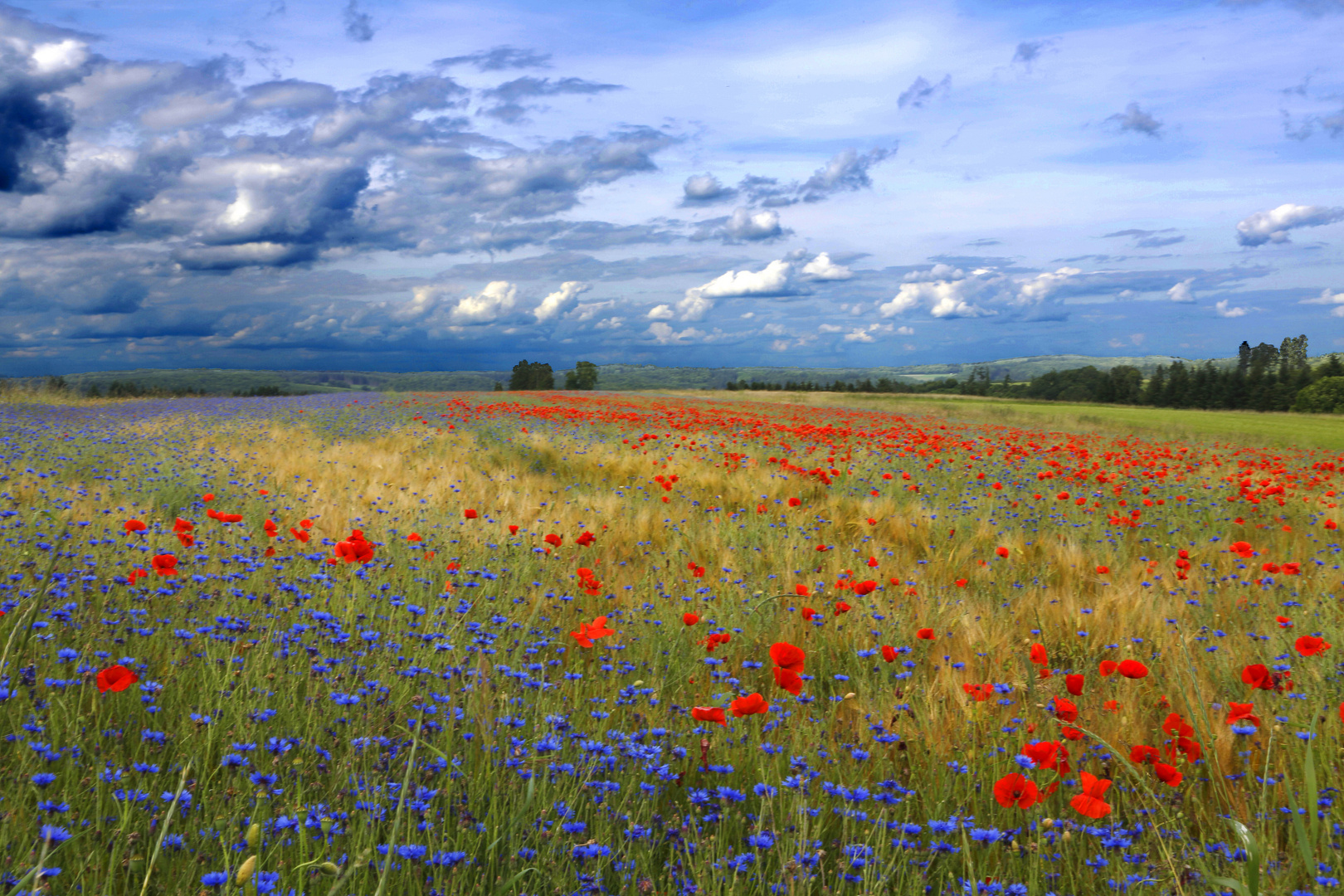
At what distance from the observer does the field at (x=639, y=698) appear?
1.91 meters

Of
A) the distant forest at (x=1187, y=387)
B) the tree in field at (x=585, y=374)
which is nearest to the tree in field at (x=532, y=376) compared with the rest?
the tree in field at (x=585, y=374)

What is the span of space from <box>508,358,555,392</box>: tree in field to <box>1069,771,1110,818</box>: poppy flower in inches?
3578

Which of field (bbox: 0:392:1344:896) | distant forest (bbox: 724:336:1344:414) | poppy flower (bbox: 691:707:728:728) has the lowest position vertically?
field (bbox: 0:392:1344:896)

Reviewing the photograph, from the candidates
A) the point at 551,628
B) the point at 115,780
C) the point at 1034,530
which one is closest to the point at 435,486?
the point at 551,628

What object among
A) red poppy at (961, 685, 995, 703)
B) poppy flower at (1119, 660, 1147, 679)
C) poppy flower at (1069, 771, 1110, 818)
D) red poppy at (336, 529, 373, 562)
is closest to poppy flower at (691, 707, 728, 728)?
poppy flower at (1069, 771, 1110, 818)

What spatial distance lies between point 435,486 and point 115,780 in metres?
5.31

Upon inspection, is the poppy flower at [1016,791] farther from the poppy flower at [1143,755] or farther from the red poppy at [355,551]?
the red poppy at [355,551]

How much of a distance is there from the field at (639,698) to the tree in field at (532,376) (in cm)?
8501

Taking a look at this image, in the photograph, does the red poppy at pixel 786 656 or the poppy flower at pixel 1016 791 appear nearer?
the poppy flower at pixel 1016 791

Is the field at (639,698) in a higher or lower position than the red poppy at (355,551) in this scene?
lower

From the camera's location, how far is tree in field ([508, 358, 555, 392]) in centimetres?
9112

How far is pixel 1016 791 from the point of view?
200cm

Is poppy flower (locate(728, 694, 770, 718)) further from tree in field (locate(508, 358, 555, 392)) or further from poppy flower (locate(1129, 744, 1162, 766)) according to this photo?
tree in field (locate(508, 358, 555, 392))

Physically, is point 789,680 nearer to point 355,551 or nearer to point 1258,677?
point 1258,677
